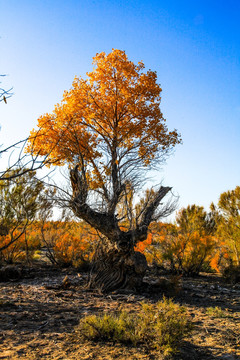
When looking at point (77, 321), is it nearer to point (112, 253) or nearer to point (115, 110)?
point (112, 253)

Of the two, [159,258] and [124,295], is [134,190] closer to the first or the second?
[124,295]

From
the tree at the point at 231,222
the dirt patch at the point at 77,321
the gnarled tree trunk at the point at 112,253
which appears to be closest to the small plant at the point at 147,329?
the dirt patch at the point at 77,321

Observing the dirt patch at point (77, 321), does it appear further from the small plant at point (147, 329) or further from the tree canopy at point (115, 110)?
the tree canopy at point (115, 110)

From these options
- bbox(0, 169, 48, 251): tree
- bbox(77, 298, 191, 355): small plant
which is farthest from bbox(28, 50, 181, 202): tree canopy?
bbox(77, 298, 191, 355): small plant

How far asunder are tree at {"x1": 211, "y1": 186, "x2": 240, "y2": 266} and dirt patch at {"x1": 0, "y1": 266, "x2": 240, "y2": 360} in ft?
11.7

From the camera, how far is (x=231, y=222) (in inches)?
407

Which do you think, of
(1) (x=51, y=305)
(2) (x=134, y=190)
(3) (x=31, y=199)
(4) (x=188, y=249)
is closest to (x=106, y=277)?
(1) (x=51, y=305)

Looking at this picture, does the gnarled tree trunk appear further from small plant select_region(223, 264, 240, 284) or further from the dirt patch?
small plant select_region(223, 264, 240, 284)

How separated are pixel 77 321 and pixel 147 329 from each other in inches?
51.1

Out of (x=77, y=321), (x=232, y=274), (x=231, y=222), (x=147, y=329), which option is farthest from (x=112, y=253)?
(x=231, y=222)

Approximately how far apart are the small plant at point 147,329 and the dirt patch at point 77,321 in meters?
0.11

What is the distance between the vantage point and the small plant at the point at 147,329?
2654 millimetres

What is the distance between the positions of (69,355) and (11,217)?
8816 mm

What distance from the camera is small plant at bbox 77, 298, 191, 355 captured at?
2.65 m
